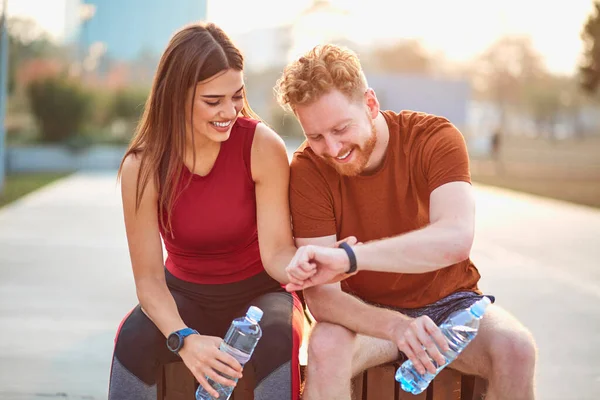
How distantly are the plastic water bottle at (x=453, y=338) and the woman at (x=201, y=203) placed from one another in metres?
0.41

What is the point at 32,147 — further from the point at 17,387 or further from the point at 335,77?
the point at 335,77

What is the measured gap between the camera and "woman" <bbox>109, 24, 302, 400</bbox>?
3.25 meters

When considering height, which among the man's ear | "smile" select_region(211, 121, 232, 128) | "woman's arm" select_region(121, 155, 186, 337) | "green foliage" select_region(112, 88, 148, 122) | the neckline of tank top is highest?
the man's ear

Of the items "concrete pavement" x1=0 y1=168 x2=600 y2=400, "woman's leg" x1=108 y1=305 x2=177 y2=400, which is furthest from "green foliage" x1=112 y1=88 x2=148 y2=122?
"woman's leg" x1=108 y1=305 x2=177 y2=400

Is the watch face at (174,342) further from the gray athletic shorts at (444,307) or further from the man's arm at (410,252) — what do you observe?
the gray athletic shorts at (444,307)

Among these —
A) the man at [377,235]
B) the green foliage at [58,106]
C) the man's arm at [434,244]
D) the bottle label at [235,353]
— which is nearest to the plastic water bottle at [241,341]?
the bottle label at [235,353]

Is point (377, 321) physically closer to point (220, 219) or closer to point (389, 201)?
point (389, 201)

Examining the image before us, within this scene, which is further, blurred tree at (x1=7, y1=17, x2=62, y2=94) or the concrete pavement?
blurred tree at (x1=7, y1=17, x2=62, y2=94)

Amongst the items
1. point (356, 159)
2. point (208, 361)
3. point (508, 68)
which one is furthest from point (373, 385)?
point (508, 68)

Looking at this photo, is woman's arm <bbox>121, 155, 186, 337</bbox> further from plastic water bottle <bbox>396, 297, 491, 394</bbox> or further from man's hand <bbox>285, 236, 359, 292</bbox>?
plastic water bottle <bbox>396, 297, 491, 394</bbox>

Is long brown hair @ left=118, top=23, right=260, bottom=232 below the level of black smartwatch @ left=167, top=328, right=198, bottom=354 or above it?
above

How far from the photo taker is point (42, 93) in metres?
27.2

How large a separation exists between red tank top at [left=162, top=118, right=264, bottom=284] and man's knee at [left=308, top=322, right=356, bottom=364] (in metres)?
0.51

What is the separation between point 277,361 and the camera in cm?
302
